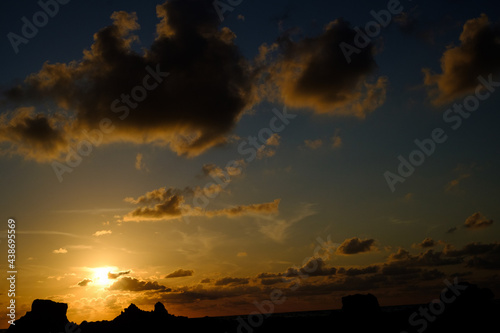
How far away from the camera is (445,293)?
47.7 metres

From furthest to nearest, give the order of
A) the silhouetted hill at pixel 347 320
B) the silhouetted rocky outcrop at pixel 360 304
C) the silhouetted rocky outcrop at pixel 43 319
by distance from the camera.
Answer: the silhouetted rocky outcrop at pixel 43 319 < the silhouetted rocky outcrop at pixel 360 304 < the silhouetted hill at pixel 347 320

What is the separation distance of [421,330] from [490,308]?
342 inches

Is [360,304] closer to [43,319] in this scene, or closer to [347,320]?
[347,320]

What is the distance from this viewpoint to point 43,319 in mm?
57938

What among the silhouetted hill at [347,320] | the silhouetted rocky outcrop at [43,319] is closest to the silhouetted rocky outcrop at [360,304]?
the silhouetted hill at [347,320]

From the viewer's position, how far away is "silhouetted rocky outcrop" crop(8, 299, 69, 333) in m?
56.9

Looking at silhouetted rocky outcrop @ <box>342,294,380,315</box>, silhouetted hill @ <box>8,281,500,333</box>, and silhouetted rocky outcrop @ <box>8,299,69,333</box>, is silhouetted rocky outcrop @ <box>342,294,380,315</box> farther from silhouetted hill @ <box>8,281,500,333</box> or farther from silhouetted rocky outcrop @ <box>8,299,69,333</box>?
silhouetted rocky outcrop @ <box>8,299,69,333</box>

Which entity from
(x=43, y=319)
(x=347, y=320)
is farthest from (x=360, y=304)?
(x=43, y=319)

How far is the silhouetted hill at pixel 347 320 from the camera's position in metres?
45.5

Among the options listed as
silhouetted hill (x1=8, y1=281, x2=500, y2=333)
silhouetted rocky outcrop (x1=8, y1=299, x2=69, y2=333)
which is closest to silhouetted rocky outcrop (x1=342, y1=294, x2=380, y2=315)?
silhouetted hill (x1=8, y1=281, x2=500, y2=333)

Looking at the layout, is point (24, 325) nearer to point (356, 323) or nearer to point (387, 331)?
point (356, 323)

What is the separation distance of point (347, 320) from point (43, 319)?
46.1m

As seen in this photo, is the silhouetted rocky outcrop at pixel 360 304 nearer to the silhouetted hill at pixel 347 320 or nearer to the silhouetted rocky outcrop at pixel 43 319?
the silhouetted hill at pixel 347 320

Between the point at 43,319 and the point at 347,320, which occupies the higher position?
the point at 43,319
